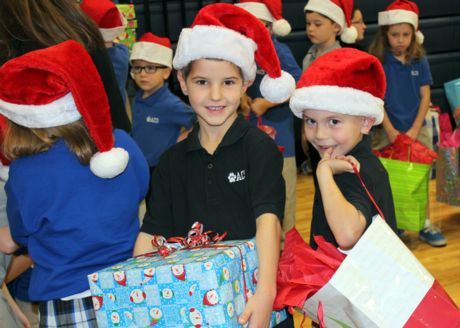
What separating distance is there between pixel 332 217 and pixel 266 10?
7.57 ft

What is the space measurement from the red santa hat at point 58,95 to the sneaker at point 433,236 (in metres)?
2.72

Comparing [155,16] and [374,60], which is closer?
[374,60]

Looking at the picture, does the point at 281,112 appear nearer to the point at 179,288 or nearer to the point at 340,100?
the point at 340,100

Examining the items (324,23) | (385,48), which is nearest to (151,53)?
(324,23)

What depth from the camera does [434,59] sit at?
654 centimetres

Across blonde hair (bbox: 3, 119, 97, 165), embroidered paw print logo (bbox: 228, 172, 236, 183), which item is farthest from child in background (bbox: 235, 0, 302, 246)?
blonde hair (bbox: 3, 119, 97, 165)

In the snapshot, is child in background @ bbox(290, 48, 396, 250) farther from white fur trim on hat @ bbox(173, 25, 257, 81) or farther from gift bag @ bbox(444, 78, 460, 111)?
gift bag @ bbox(444, 78, 460, 111)

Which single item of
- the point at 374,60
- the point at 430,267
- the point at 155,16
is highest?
the point at 374,60

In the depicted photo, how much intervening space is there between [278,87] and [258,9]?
5.80 feet

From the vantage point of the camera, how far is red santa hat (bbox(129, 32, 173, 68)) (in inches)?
148

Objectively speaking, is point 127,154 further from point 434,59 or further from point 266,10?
point 434,59

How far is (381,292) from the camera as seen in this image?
61.0 inches

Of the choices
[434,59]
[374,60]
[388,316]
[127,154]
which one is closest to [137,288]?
[127,154]

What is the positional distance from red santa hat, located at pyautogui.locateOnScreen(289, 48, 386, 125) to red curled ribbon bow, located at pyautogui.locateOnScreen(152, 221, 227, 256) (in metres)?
0.44
